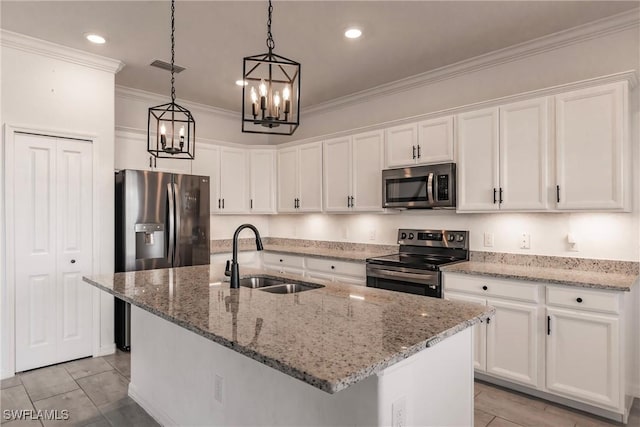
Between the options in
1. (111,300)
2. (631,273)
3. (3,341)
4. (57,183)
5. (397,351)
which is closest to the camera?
(397,351)

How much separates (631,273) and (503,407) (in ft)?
4.48

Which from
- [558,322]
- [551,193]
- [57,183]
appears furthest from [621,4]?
[57,183]

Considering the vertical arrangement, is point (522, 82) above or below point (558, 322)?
above

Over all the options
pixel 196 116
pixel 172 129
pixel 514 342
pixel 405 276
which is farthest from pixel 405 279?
pixel 196 116

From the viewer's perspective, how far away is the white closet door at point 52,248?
3230mm

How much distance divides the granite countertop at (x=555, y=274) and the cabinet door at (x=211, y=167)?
2.97 metres

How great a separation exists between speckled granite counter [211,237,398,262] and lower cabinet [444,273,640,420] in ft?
4.44

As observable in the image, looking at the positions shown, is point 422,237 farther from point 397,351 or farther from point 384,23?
point 397,351

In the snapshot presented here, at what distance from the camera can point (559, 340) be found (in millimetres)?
2633

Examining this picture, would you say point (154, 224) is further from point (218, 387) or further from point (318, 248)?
point (218, 387)

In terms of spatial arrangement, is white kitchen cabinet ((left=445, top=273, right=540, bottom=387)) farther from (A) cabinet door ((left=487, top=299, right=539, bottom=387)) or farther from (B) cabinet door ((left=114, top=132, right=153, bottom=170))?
(B) cabinet door ((left=114, top=132, right=153, bottom=170))

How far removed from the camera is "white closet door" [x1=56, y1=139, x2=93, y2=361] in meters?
3.43

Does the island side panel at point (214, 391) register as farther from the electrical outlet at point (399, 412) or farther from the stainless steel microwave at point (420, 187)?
the stainless steel microwave at point (420, 187)

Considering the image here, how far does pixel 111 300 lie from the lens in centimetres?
374
